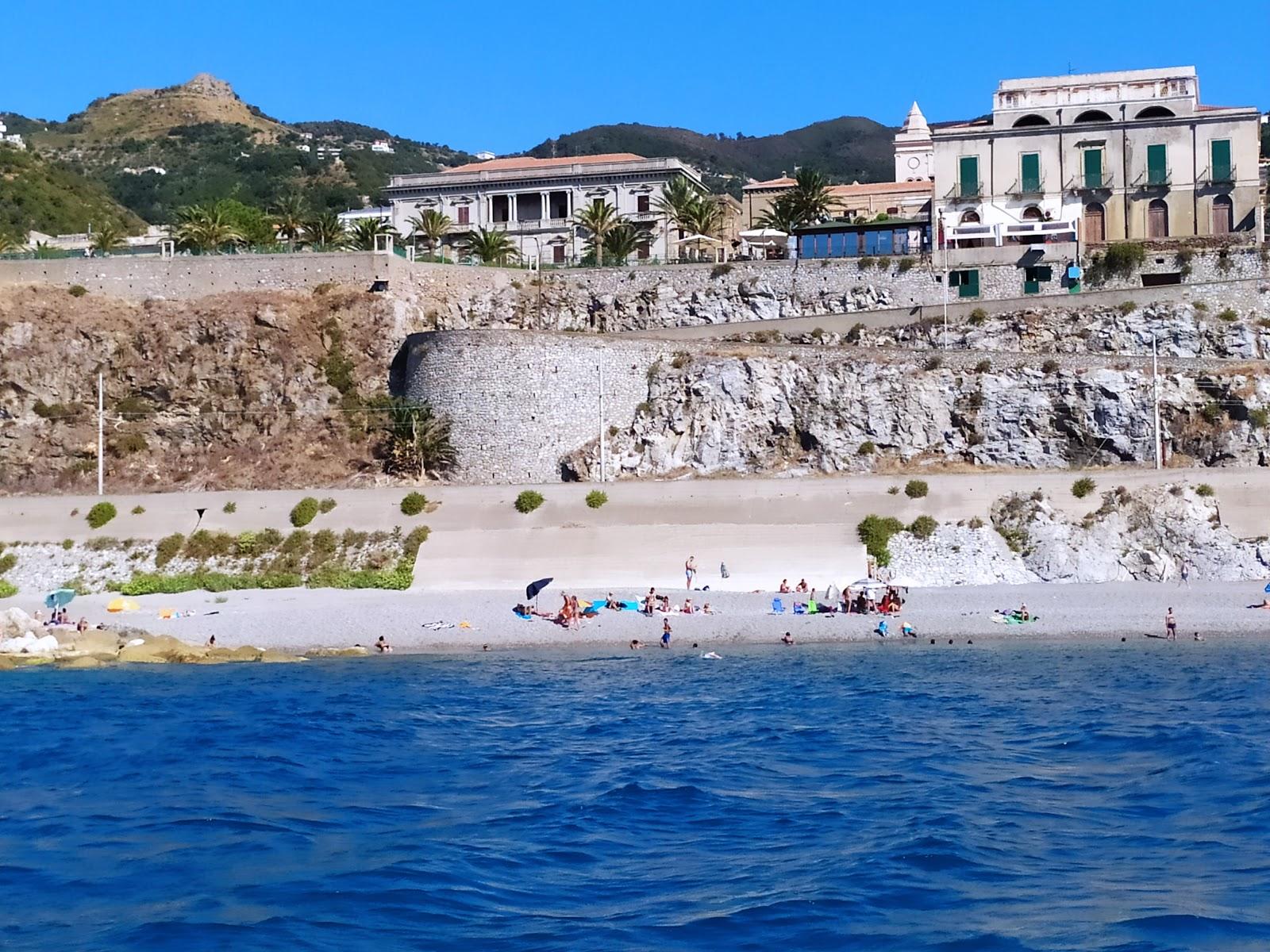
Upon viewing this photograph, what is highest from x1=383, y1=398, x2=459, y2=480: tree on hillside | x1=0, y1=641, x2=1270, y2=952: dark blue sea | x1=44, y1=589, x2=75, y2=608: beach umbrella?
x1=383, y1=398, x2=459, y2=480: tree on hillside

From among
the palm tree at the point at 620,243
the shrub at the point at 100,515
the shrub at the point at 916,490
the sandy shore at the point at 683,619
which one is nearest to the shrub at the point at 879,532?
the shrub at the point at 916,490

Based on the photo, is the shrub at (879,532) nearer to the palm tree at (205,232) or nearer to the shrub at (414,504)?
the shrub at (414,504)

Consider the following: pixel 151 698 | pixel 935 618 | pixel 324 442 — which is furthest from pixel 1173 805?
pixel 324 442

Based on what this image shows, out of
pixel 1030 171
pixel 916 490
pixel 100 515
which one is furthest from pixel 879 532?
pixel 1030 171

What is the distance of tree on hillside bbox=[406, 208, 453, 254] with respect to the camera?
59750 mm

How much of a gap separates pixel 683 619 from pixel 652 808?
583 inches

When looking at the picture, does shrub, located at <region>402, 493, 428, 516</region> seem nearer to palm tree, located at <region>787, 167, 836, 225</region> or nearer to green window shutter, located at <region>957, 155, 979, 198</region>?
green window shutter, located at <region>957, 155, 979, 198</region>

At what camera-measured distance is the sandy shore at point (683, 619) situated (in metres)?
31.7

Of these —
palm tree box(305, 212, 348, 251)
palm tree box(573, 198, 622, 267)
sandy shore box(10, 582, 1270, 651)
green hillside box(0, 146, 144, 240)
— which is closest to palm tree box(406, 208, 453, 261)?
palm tree box(305, 212, 348, 251)

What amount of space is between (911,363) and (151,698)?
2810 cm

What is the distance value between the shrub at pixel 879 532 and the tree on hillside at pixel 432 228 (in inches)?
1080

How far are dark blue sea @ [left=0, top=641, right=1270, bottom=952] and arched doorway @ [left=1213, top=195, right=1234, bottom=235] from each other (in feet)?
95.4

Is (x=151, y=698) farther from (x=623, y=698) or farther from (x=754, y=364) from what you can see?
A: (x=754, y=364)

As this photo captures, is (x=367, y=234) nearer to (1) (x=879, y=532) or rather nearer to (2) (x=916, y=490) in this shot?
(2) (x=916, y=490)
